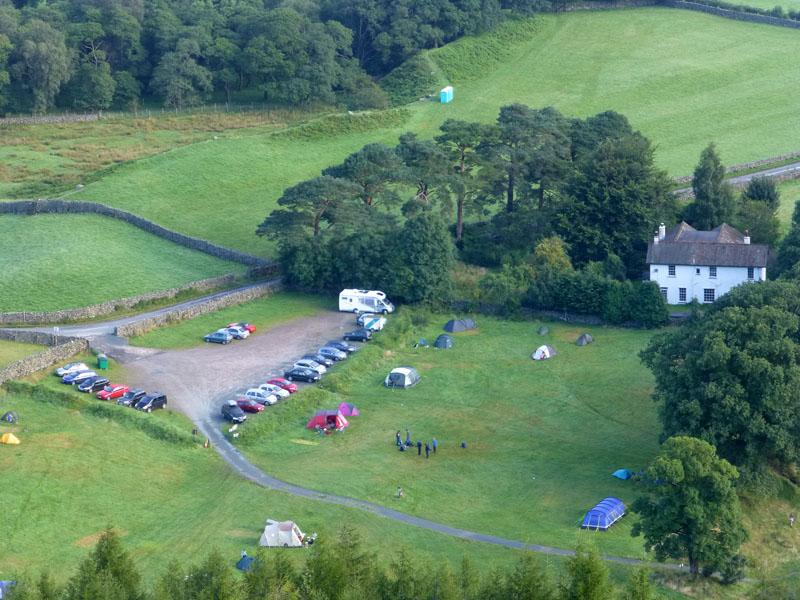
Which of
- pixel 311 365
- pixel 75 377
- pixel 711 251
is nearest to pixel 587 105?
pixel 711 251

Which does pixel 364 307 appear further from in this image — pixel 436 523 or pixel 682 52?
pixel 682 52

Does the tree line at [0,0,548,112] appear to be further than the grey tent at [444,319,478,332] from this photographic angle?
Yes

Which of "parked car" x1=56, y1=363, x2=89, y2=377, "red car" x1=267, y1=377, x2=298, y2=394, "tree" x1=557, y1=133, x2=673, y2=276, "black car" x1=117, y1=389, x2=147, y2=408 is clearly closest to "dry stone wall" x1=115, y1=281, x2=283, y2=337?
"parked car" x1=56, y1=363, x2=89, y2=377

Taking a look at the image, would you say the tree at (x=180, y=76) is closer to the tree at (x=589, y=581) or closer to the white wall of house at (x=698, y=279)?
the white wall of house at (x=698, y=279)

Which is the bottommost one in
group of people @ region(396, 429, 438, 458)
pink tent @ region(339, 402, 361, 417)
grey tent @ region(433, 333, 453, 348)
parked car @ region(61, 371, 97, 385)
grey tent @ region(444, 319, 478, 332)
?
group of people @ region(396, 429, 438, 458)

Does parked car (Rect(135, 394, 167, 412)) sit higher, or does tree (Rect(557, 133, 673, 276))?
tree (Rect(557, 133, 673, 276))

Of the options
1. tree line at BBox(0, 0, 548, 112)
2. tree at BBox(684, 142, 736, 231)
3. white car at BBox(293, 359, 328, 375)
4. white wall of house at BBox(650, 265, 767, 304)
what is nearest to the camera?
white car at BBox(293, 359, 328, 375)

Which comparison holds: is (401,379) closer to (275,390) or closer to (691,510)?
(275,390)

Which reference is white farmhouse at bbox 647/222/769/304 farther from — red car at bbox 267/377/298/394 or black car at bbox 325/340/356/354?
red car at bbox 267/377/298/394

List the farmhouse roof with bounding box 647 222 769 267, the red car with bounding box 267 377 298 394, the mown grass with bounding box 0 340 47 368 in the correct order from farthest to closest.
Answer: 1. the farmhouse roof with bounding box 647 222 769 267
2. the mown grass with bounding box 0 340 47 368
3. the red car with bounding box 267 377 298 394
